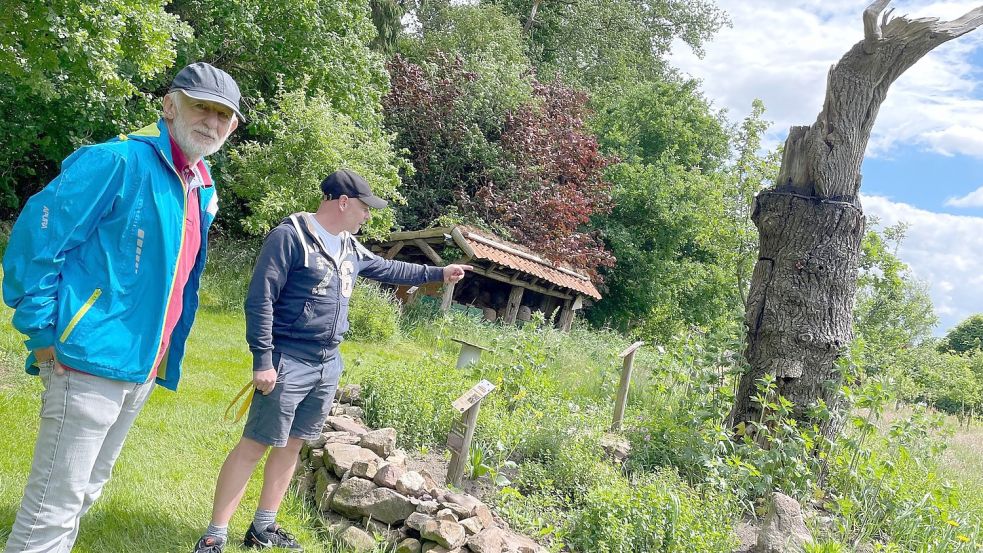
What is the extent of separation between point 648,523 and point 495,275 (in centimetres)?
1146

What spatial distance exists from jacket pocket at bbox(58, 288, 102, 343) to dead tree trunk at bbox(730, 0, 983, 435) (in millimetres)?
4500

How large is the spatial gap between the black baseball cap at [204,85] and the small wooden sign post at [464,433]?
2286 millimetres

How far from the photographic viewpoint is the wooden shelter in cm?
1415

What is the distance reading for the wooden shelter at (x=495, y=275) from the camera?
46.4ft

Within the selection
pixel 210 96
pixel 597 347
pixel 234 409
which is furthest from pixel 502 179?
pixel 210 96

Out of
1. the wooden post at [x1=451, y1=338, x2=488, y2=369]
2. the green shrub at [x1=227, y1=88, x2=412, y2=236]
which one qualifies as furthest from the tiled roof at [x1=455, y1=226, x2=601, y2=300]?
the wooden post at [x1=451, y1=338, x2=488, y2=369]

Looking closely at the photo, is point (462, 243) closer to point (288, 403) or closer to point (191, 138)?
point (288, 403)

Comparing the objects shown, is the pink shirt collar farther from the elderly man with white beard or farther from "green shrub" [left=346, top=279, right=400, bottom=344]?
"green shrub" [left=346, top=279, right=400, bottom=344]

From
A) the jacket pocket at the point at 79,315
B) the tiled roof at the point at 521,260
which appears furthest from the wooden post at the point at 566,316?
the jacket pocket at the point at 79,315

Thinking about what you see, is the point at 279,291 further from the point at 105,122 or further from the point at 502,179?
the point at 502,179

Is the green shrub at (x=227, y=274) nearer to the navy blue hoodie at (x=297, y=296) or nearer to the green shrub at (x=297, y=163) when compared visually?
the green shrub at (x=297, y=163)

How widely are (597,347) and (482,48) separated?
12.1m

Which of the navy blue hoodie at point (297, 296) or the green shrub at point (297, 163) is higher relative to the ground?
the green shrub at point (297, 163)

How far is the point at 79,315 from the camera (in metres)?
2.18
